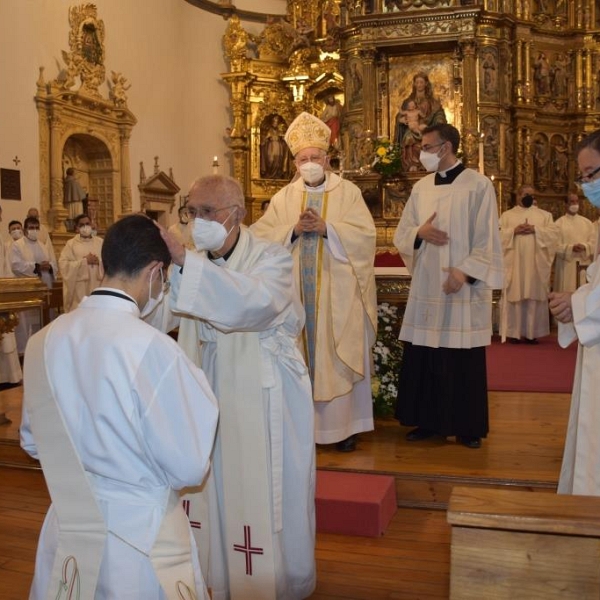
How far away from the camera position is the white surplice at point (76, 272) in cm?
1166

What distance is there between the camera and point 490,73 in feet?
47.8

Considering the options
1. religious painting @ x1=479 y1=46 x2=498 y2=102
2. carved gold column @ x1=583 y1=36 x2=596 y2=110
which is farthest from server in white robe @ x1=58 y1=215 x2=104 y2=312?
carved gold column @ x1=583 y1=36 x2=596 y2=110

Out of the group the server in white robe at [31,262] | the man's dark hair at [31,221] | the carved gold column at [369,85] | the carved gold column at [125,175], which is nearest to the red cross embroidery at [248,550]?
the server in white robe at [31,262]

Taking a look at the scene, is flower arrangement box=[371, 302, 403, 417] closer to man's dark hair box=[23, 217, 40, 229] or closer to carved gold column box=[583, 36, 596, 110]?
man's dark hair box=[23, 217, 40, 229]

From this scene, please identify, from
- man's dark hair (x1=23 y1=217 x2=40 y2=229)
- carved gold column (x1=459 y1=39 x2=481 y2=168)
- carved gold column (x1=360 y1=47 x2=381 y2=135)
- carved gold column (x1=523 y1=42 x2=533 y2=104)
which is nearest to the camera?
man's dark hair (x1=23 y1=217 x2=40 y2=229)

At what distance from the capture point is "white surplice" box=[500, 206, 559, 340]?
11609 millimetres

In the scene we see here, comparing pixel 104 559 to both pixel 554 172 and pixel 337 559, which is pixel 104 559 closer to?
pixel 337 559

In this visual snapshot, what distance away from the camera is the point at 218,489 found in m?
3.46

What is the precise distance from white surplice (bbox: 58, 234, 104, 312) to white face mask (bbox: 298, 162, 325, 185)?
6.88m

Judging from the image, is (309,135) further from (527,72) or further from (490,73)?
(527,72)

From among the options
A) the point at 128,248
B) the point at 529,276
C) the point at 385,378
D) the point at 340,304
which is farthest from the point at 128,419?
the point at 529,276

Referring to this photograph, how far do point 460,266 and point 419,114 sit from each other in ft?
32.3

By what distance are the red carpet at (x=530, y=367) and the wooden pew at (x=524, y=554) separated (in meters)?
5.91

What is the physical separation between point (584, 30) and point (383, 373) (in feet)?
39.6
